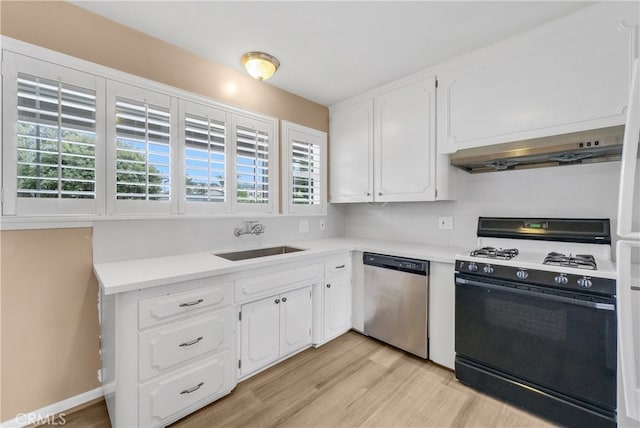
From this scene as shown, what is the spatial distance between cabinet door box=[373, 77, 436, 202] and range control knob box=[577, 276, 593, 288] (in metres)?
1.08

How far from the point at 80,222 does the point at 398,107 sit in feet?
8.42

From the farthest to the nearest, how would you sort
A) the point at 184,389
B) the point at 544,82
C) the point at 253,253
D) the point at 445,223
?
the point at 445,223 → the point at 253,253 → the point at 544,82 → the point at 184,389

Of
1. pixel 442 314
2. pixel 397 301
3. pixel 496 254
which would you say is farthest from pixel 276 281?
pixel 496 254

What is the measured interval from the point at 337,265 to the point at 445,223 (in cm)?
107

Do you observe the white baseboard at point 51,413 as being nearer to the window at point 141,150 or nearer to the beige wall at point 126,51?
the window at point 141,150

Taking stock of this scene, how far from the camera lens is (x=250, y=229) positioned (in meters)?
2.46

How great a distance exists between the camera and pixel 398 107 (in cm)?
253

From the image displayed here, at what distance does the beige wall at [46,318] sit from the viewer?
4.83 ft

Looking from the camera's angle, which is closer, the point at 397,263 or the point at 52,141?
the point at 52,141

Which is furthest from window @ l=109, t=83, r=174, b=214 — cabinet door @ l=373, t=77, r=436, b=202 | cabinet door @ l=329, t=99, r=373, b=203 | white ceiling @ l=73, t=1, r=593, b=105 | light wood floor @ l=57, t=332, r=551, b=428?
cabinet door @ l=373, t=77, r=436, b=202

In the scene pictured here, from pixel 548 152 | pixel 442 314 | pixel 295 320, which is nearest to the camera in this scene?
pixel 548 152

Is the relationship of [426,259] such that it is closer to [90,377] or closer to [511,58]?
[511,58]

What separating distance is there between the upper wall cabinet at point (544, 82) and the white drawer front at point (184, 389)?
90.1 inches

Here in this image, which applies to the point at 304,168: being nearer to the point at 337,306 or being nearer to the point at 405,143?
the point at 405,143
